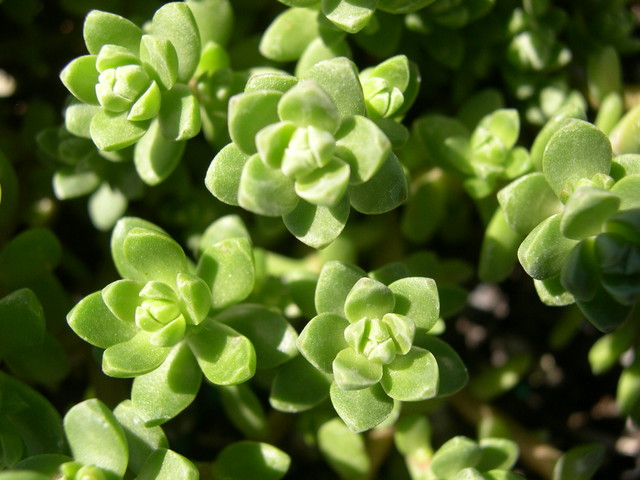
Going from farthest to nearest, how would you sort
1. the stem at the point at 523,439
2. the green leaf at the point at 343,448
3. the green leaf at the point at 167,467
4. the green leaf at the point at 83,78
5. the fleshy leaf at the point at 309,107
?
the stem at the point at 523,439, the green leaf at the point at 343,448, the green leaf at the point at 83,78, the green leaf at the point at 167,467, the fleshy leaf at the point at 309,107

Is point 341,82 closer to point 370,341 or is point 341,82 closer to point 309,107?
point 309,107

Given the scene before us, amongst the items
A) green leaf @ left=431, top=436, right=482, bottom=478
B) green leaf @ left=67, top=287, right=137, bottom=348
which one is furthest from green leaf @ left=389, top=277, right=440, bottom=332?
green leaf @ left=67, top=287, right=137, bottom=348

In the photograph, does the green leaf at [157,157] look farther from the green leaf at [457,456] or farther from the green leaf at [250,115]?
the green leaf at [457,456]

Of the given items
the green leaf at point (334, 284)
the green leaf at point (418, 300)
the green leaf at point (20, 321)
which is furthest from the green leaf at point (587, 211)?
the green leaf at point (20, 321)

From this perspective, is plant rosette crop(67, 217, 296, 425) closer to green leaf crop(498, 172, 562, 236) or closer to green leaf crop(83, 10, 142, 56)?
green leaf crop(83, 10, 142, 56)

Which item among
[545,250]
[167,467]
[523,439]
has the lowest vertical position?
[523,439]

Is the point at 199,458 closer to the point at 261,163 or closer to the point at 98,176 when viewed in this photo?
the point at 98,176

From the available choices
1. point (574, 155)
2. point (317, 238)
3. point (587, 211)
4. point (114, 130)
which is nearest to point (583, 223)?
point (587, 211)
